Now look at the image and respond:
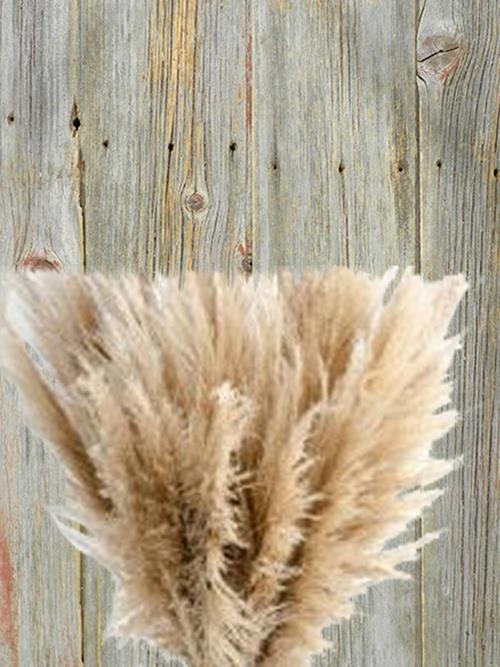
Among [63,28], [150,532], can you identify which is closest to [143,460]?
[150,532]

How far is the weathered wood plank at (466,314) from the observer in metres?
1.53

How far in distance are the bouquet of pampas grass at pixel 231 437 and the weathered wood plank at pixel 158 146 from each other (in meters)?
0.63

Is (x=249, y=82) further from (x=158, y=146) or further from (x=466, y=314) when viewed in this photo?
(x=466, y=314)

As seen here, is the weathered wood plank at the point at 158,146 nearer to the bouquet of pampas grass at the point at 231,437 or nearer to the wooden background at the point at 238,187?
the wooden background at the point at 238,187

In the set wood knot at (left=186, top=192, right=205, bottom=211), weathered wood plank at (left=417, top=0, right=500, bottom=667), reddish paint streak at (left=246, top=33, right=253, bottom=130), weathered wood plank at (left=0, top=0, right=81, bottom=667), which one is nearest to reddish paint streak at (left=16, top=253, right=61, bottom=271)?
weathered wood plank at (left=0, top=0, right=81, bottom=667)

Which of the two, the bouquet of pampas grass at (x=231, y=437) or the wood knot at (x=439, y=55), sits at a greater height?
the wood knot at (x=439, y=55)

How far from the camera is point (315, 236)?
1506 millimetres

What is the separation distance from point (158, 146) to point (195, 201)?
0.27ft

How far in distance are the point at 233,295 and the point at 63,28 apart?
31.1 inches

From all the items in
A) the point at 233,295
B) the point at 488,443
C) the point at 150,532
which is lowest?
the point at 488,443

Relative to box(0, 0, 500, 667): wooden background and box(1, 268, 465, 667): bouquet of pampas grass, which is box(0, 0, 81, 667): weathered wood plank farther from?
box(1, 268, 465, 667): bouquet of pampas grass

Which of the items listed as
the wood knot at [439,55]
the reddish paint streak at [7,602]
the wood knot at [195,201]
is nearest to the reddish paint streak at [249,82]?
the wood knot at [195,201]

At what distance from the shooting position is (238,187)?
150cm

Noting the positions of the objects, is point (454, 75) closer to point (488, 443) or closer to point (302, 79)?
point (302, 79)
